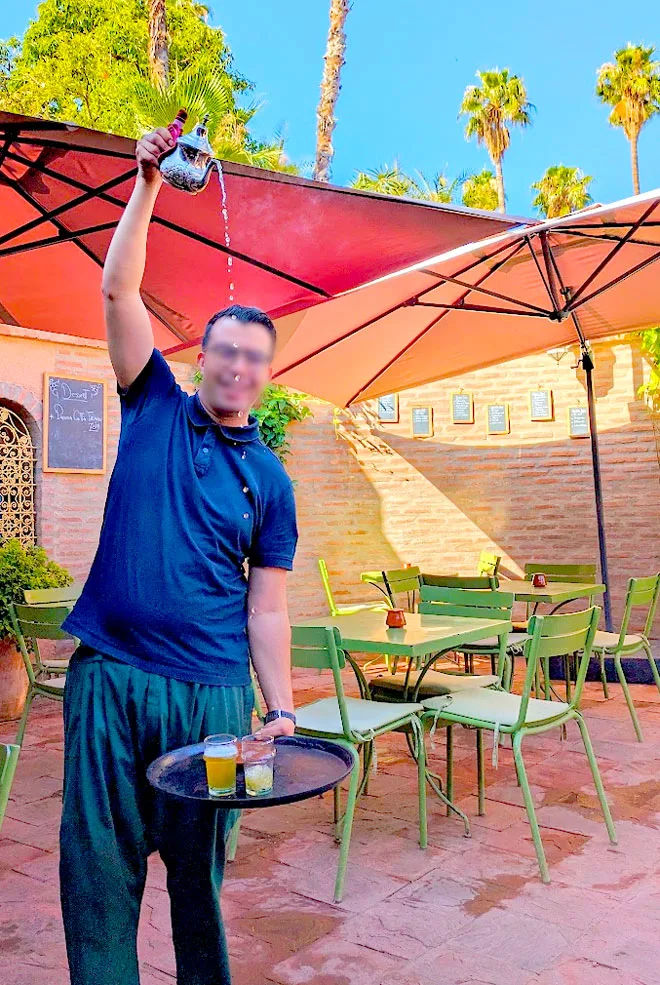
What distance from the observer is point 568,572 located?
6098mm

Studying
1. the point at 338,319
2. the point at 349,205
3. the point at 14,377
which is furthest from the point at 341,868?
the point at 14,377

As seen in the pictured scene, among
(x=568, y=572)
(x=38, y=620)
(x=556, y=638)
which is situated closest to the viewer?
(x=556, y=638)

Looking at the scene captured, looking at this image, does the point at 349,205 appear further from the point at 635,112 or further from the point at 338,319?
the point at 635,112

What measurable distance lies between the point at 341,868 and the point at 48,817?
1456 mm

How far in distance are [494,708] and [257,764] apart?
6.72 ft

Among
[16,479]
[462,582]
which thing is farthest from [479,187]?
[462,582]

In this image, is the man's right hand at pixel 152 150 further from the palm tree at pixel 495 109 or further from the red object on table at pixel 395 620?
the palm tree at pixel 495 109

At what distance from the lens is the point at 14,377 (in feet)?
20.3

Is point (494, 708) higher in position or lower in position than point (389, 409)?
lower

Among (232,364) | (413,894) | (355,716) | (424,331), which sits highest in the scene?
(424,331)

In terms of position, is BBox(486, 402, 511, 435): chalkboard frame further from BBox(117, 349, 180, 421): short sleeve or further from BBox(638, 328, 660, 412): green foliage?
BBox(117, 349, 180, 421): short sleeve

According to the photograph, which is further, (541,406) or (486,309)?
(541,406)

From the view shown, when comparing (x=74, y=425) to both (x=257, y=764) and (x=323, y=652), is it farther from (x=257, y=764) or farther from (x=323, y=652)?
(x=257, y=764)

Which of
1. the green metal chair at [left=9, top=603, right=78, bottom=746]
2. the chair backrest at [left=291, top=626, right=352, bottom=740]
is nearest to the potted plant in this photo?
the green metal chair at [left=9, top=603, right=78, bottom=746]
